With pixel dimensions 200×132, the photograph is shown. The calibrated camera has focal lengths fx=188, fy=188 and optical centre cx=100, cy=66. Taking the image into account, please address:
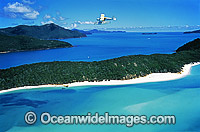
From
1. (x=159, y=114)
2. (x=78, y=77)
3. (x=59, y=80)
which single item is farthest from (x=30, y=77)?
(x=159, y=114)

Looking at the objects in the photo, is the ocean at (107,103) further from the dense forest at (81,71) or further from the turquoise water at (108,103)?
the dense forest at (81,71)

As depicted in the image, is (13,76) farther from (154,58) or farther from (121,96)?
(154,58)

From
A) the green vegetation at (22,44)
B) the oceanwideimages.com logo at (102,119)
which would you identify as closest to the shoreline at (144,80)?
the oceanwideimages.com logo at (102,119)

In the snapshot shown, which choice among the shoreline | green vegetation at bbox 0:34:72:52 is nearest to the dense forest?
the shoreline

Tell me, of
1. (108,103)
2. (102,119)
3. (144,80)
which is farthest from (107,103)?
(144,80)

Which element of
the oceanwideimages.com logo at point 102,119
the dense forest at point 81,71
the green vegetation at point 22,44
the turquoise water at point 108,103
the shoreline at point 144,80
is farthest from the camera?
the green vegetation at point 22,44

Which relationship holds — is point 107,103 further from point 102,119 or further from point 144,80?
point 144,80

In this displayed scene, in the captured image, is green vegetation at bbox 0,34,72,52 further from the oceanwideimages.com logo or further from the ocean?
the oceanwideimages.com logo
